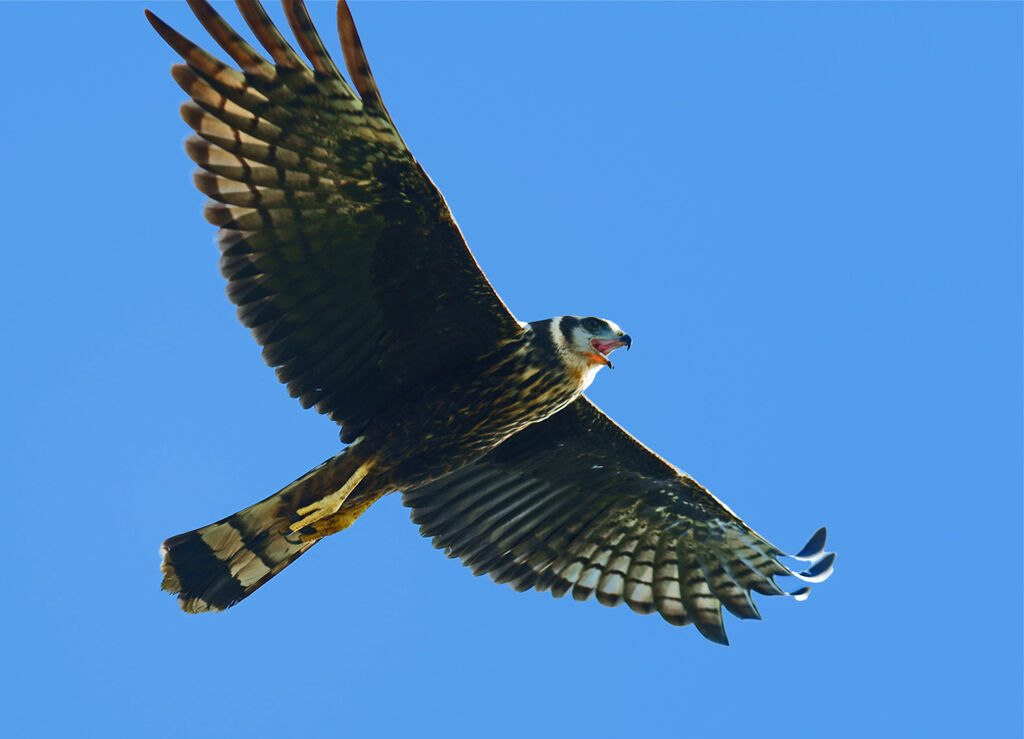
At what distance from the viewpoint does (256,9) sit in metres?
6.36

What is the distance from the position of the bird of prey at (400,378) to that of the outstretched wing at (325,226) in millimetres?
10

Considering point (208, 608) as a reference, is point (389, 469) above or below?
above

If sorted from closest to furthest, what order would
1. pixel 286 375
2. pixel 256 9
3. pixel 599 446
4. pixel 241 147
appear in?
pixel 256 9 → pixel 241 147 → pixel 286 375 → pixel 599 446

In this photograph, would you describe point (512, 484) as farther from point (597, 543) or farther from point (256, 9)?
point (256, 9)

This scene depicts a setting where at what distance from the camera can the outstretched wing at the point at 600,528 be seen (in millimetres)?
8586

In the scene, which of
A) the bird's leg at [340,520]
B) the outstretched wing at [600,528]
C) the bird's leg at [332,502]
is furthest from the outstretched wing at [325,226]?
the outstretched wing at [600,528]

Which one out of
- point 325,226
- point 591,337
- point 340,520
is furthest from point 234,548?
point 591,337

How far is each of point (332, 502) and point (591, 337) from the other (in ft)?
6.04

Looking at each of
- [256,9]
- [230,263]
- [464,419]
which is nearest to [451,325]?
[464,419]

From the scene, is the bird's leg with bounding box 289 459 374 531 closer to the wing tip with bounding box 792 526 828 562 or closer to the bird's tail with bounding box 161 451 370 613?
the bird's tail with bounding box 161 451 370 613

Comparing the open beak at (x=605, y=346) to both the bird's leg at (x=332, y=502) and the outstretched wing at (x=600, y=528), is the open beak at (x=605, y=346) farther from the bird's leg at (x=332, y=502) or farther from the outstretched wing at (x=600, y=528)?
the bird's leg at (x=332, y=502)

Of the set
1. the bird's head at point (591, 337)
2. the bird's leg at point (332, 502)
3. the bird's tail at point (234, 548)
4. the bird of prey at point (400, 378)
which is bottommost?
the bird's tail at point (234, 548)

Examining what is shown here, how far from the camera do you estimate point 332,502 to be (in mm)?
7480

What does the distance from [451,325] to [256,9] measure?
2.12 meters
